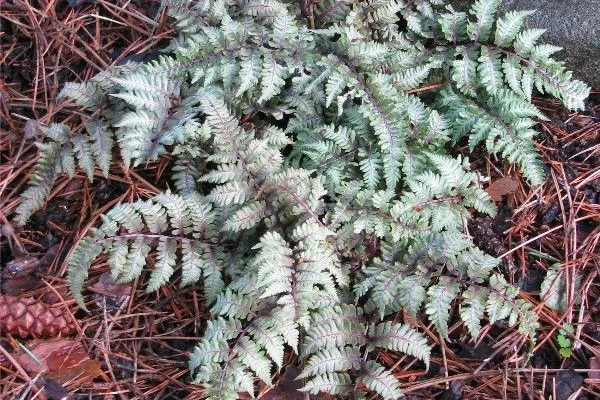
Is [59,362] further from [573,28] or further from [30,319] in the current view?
[573,28]

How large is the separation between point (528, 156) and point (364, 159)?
2.62ft

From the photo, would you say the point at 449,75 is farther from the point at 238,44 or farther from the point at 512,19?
the point at 238,44

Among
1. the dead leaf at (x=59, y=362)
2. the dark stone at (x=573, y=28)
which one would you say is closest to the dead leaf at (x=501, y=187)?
Result: the dark stone at (x=573, y=28)

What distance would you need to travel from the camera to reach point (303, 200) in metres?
2.85

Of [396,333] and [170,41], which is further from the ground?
[170,41]

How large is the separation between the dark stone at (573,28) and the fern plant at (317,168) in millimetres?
114

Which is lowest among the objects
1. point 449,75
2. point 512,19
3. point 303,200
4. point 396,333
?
point 396,333

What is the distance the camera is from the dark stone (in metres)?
3.27

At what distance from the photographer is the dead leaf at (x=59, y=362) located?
2.77 m

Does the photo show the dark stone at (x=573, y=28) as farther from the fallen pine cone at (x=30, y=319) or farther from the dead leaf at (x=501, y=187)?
the fallen pine cone at (x=30, y=319)

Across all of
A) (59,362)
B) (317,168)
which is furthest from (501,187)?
(59,362)

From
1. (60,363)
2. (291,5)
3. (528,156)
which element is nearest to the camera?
(60,363)

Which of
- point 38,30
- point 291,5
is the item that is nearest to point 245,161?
point 291,5

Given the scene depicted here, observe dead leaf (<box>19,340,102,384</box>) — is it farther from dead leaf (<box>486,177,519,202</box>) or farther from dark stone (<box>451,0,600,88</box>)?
dark stone (<box>451,0,600,88</box>)
